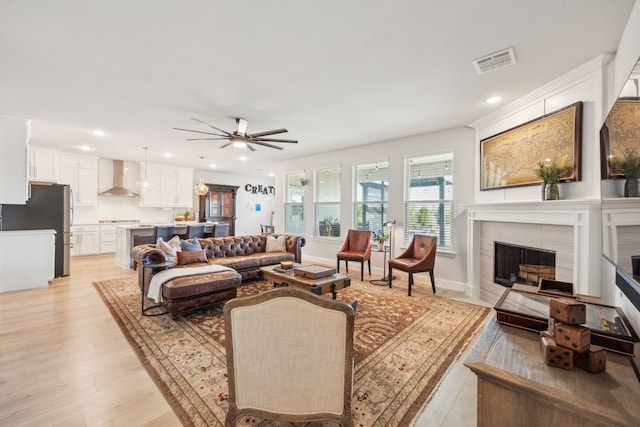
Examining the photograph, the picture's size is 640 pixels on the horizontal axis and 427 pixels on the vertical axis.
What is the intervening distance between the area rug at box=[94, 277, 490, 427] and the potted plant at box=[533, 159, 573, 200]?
160 centimetres

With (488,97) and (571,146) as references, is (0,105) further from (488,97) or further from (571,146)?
(571,146)

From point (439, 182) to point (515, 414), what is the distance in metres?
4.25

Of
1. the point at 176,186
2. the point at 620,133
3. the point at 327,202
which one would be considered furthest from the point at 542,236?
the point at 176,186

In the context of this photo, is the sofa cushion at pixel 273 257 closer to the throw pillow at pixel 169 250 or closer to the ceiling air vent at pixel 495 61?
the throw pillow at pixel 169 250

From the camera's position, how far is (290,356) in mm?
1296

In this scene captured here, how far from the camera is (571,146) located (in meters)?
2.71

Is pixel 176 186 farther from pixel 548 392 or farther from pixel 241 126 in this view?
pixel 548 392

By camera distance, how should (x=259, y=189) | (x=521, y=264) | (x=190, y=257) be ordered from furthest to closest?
1. (x=259, y=189)
2. (x=190, y=257)
3. (x=521, y=264)

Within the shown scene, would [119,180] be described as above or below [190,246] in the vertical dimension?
above

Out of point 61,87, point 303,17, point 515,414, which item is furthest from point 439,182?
point 61,87

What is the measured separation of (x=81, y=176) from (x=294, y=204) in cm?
566

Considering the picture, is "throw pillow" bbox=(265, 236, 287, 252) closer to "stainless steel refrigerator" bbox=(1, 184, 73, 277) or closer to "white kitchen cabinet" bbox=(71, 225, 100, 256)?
"stainless steel refrigerator" bbox=(1, 184, 73, 277)

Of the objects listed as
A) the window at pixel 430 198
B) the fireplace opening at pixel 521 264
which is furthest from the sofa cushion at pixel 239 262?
the fireplace opening at pixel 521 264

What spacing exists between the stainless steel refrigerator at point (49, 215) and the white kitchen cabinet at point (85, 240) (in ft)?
6.97
